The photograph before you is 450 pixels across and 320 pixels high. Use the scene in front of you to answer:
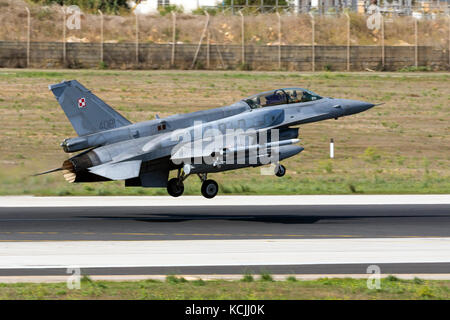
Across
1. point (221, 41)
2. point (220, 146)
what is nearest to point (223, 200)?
point (220, 146)

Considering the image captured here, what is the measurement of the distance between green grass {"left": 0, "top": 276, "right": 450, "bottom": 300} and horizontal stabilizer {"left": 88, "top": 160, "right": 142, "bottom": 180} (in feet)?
32.3

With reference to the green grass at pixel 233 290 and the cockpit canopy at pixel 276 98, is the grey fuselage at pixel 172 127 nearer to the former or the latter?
the cockpit canopy at pixel 276 98

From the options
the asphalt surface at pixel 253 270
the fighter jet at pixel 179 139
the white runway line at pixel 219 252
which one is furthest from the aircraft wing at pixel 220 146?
the asphalt surface at pixel 253 270

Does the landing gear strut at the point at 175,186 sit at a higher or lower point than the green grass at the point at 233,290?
higher

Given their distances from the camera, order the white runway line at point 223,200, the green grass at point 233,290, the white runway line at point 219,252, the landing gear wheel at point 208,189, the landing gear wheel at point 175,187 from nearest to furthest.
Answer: the green grass at point 233,290 → the white runway line at point 219,252 → the landing gear wheel at point 208,189 → the landing gear wheel at point 175,187 → the white runway line at point 223,200

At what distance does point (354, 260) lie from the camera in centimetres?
1794

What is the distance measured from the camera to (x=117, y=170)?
24.9 m

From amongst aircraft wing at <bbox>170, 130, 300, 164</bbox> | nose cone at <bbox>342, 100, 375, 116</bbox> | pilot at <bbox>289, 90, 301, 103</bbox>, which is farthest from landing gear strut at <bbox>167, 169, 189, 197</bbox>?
nose cone at <bbox>342, 100, 375, 116</bbox>

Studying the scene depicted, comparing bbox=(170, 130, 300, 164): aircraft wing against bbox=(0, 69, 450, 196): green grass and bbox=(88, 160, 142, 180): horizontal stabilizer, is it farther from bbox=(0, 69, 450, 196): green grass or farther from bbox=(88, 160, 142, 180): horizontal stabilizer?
bbox=(0, 69, 450, 196): green grass

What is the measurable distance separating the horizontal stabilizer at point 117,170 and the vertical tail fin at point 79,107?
4.23ft

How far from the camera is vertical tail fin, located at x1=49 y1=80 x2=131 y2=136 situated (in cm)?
2509

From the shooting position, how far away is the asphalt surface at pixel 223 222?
2147cm
